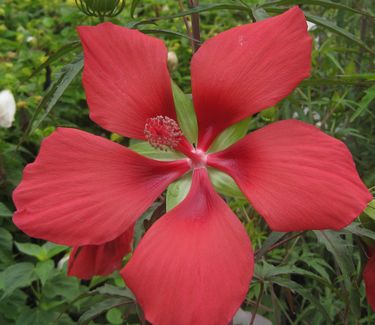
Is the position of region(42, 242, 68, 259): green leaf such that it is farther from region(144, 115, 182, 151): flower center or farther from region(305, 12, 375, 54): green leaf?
region(305, 12, 375, 54): green leaf

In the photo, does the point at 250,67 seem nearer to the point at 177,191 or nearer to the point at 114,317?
the point at 177,191

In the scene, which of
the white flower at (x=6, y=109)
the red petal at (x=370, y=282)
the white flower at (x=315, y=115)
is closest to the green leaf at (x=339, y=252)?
the red petal at (x=370, y=282)

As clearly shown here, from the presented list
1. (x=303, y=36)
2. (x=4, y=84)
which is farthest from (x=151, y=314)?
(x=4, y=84)

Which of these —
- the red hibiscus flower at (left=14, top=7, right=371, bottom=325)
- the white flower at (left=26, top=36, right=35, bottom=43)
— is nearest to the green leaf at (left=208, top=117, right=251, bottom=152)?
the red hibiscus flower at (left=14, top=7, right=371, bottom=325)

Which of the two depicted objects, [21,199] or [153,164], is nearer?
[21,199]

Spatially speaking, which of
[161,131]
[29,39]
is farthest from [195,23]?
[29,39]

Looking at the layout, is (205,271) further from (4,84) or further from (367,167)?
(4,84)
